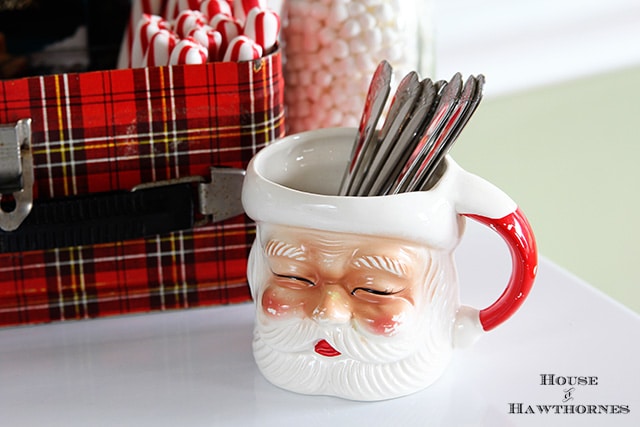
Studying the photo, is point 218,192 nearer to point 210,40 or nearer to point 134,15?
point 210,40

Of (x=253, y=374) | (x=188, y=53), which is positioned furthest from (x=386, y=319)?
(x=188, y=53)

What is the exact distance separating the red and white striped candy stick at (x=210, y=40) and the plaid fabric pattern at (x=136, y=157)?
0.04 metres

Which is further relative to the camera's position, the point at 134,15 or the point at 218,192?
the point at 134,15

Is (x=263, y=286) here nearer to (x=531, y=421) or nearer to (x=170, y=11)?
(x=531, y=421)

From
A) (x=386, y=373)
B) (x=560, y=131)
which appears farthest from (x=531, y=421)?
(x=560, y=131)

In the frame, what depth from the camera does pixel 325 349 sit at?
0.51 meters

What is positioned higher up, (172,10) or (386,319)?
(172,10)

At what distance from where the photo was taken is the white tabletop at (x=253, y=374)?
20.3 inches

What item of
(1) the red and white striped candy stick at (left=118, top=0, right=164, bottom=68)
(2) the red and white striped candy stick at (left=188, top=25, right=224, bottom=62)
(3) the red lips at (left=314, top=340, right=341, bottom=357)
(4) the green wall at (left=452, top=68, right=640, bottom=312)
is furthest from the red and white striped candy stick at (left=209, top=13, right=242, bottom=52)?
(4) the green wall at (left=452, top=68, right=640, bottom=312)

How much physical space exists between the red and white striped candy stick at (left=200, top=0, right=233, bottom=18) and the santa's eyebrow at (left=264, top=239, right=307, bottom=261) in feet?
0.72

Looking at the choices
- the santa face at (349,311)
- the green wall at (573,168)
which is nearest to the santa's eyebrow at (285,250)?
the santa face at (349,311)

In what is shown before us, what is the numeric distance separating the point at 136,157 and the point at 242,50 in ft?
0.30

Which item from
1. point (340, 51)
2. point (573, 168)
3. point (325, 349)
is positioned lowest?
point (573, 168)

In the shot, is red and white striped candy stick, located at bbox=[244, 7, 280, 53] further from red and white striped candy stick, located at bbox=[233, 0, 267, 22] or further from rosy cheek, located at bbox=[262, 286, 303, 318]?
rosy cheek, located at bbox=[262, 286, 303, 318]
